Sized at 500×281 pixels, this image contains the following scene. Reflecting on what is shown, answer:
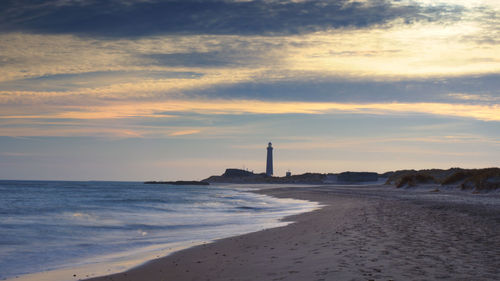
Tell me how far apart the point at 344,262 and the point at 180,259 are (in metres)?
4.58

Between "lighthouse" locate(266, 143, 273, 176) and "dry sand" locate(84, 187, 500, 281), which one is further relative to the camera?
"lighthouse" locate(266, 143, 273, 176)

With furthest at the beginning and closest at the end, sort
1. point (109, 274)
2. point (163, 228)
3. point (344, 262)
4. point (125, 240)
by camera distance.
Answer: point (163, 228)
point (125, 240)
point (109, 274)
point (344, 262)

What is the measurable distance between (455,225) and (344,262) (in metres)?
6.71

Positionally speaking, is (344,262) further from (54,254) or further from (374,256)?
(54,254)

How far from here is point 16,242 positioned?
15.4 metres

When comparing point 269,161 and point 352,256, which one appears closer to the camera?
point 352,256

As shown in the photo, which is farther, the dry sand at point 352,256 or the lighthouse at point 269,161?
the lighthouse at point 269,161

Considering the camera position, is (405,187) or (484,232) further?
(405,187)

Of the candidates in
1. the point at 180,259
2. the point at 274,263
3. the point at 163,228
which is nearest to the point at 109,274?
the point at 180,259

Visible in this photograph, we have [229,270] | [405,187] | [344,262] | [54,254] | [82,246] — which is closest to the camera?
[344,262]

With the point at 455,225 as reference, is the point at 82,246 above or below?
below

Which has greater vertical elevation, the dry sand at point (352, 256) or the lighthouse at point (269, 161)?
the lighthouse at point (269, 161)

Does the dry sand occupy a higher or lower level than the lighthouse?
lower

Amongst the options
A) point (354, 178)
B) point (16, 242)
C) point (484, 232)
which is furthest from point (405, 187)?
point (354, 178)
